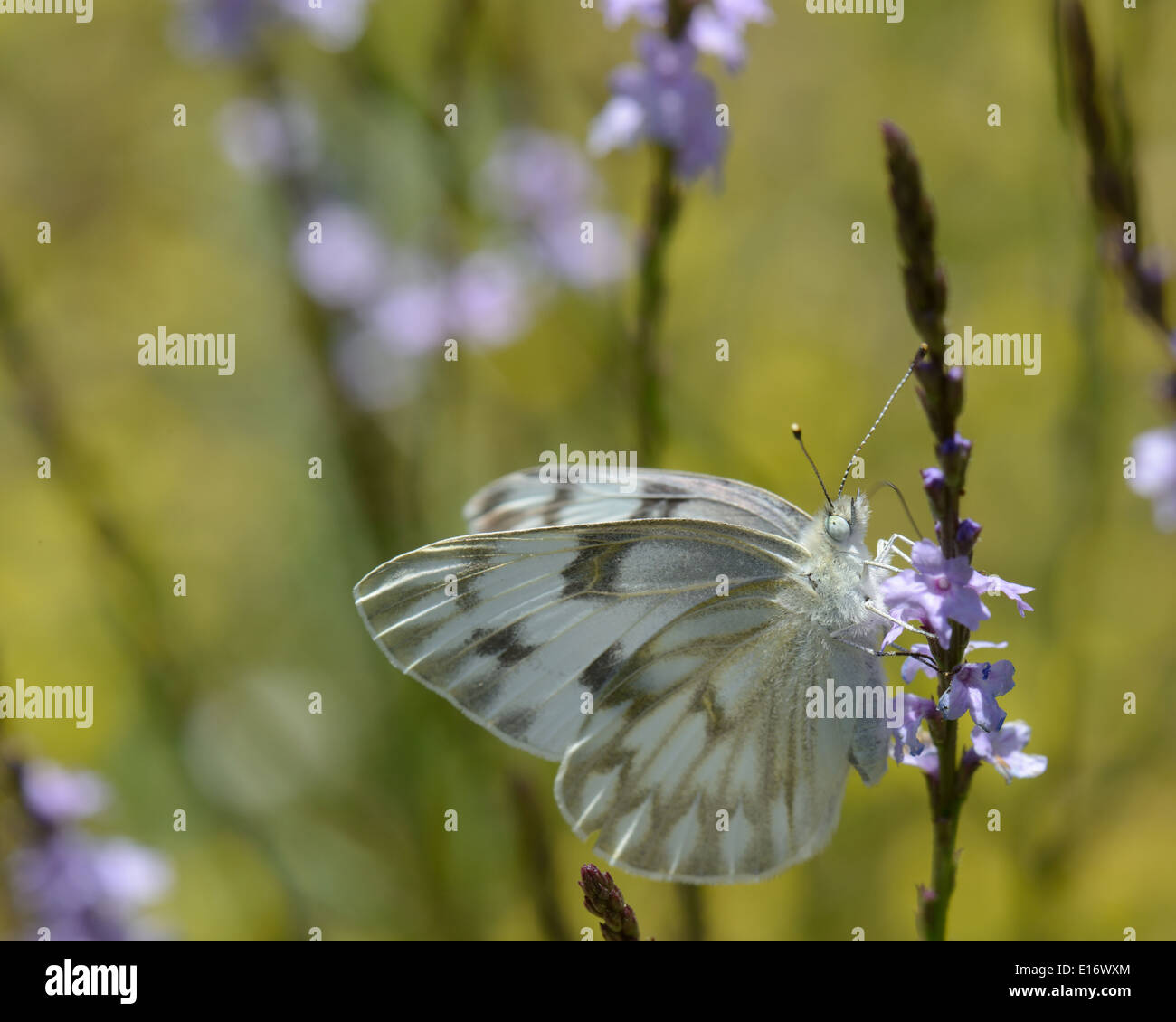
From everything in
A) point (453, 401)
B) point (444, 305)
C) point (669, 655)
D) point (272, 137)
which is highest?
point (272, 137)

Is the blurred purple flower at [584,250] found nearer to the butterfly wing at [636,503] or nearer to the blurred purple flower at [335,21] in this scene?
the blurred purple flower at [335,21]

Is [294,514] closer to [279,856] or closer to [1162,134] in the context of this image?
[279,856]

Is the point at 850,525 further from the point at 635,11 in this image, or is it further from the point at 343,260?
the point at 343,260

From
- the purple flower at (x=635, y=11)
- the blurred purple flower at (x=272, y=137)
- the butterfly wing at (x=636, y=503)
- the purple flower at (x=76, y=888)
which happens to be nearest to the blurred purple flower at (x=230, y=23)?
the blurred purple flower at (x=272, y=137)

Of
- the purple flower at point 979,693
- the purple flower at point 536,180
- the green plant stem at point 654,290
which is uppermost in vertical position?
the purple flower at point 536,180

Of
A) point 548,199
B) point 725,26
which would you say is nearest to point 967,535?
point 725,26

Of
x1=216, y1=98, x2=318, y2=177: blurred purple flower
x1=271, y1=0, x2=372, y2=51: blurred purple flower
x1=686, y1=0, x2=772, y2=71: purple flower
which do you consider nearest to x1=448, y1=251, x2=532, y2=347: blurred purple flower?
x1=216, y1=98, x2=318, y2=177: blurred purple flower

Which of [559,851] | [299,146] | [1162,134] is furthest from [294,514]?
[1162,134]
